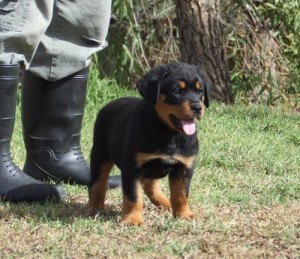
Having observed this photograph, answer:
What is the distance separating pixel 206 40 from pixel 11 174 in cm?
417

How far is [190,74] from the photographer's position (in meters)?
4.08

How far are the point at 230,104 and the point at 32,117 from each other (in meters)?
3.92

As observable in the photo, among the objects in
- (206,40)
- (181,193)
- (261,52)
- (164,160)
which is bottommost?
(261,52)

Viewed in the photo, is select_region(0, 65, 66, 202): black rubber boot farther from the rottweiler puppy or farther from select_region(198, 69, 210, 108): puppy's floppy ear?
select_region(198, 69, 210, 108): puppy's floppy ear

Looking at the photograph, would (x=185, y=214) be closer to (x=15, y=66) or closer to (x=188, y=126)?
(x=188, y=126)

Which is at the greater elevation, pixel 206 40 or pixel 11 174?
pixel 11 174

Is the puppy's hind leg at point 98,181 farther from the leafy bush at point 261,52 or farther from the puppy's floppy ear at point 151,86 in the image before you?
the leafy bush at point 261,52

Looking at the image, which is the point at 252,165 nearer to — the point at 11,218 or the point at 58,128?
the point at 58,128

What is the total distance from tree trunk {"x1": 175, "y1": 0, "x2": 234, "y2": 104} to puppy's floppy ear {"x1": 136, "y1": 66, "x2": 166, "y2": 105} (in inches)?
167

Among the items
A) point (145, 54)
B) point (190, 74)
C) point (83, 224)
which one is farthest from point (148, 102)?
point (145, 54)

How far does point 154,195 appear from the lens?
4.41m

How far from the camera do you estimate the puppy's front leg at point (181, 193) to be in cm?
414

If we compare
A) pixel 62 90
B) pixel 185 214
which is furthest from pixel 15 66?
pixel 185 214

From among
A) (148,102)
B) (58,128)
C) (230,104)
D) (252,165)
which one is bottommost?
(230,104)
